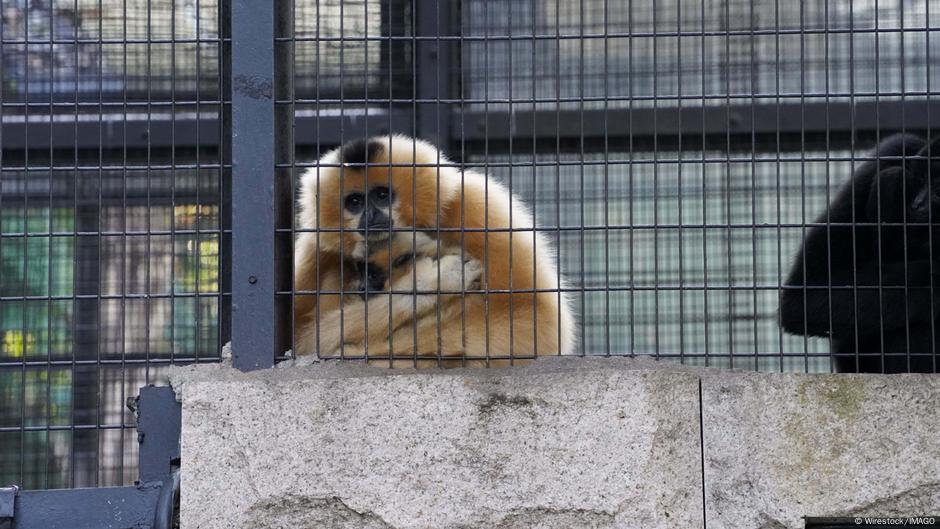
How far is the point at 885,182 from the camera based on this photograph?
5.40 meters

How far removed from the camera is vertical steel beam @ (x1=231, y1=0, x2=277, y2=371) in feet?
14.0

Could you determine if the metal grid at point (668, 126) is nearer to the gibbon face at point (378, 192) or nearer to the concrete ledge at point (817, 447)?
the gibbon face at point (378, 192)

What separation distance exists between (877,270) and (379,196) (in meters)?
2.19

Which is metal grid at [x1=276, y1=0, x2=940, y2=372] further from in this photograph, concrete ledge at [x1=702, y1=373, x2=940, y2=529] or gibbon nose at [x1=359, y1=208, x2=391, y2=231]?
concrete ledge at [x1=702, y1=373, x2=940, y2=529]

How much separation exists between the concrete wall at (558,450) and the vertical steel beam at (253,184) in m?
0.22

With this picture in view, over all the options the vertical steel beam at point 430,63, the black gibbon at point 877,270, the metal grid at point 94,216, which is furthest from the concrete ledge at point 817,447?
the metal grid at point 94,216

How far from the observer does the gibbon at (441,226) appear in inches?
196

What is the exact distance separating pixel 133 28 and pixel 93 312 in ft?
5.37

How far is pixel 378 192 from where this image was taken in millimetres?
5672

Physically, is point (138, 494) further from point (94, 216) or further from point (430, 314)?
point (94, 216)

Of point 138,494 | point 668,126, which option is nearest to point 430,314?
point 138,494

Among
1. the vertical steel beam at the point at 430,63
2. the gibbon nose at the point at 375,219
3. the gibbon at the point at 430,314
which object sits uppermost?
the vertical steel beam at the point at 430,63

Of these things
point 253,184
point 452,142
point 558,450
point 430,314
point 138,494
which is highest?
point 452,142

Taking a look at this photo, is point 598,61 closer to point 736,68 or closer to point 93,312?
point 736,68
